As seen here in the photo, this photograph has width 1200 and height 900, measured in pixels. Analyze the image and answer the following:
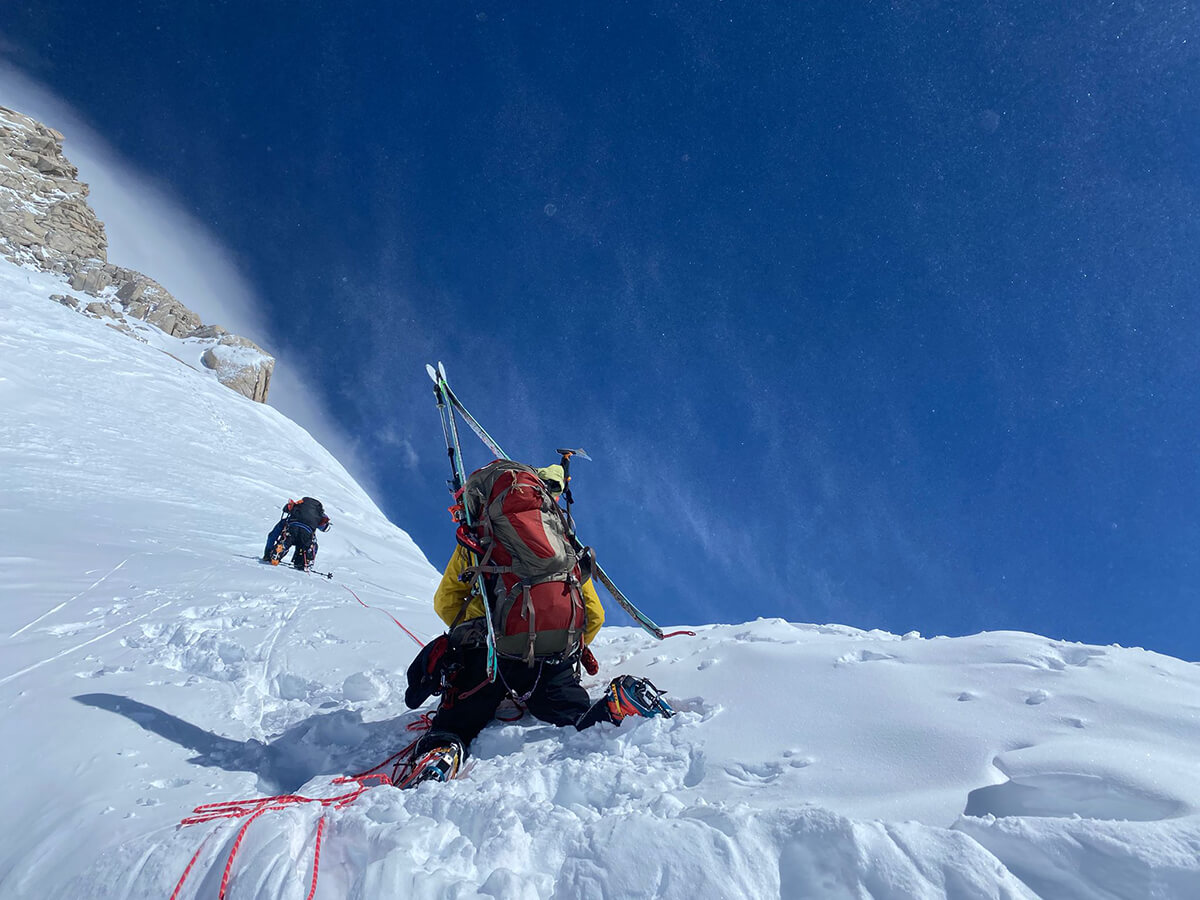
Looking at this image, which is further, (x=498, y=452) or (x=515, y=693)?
(x=498, y=452)

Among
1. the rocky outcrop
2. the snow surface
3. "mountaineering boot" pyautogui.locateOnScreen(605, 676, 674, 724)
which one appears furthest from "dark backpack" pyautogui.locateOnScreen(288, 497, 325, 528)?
the rocky outcrop

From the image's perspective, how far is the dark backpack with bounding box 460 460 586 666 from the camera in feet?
11.7

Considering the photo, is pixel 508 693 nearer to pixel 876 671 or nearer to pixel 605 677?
pixel 605 677

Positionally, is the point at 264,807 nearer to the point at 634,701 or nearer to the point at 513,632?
the point at 513,632

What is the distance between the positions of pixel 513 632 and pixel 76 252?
59.9m

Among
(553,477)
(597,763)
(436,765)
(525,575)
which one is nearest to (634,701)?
(597,763)

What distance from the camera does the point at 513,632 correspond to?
3566 millimetres

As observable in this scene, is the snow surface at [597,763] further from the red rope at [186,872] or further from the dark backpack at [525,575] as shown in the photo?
the dark backpack at [525,575]

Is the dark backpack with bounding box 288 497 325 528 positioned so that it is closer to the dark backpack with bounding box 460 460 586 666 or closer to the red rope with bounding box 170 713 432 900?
the dark backpack with bounding box 460 460 586 666

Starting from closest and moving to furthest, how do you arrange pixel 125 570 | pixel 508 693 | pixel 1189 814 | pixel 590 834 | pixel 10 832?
pixel 1189 814
pixel 590 834
pixel 10 832
pixel 508 693
pixel 125 570

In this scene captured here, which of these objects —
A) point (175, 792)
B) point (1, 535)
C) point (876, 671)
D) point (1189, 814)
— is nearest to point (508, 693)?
point (175, 792)

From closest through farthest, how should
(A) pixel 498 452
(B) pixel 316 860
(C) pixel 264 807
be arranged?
(B) pixel 316 860 → (C) pixel 264 807 → (A) pixel 498 452

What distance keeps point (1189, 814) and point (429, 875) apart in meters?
2.14

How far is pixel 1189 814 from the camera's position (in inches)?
63.2
